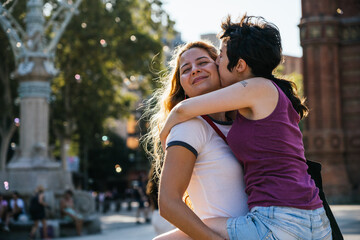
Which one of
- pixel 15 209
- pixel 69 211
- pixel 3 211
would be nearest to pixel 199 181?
pixel 3 211

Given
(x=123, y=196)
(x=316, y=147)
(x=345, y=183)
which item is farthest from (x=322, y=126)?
(x=123, y=196)

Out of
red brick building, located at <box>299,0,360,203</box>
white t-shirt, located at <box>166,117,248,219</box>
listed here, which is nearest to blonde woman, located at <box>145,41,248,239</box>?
white t-shirt, located at <box>166,117,248,219</box>

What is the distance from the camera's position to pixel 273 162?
2920 millimetres

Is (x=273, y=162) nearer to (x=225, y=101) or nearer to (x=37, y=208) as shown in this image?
(x=225, y=101)

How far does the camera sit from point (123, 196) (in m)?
84.0

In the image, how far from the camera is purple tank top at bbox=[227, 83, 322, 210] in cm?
289

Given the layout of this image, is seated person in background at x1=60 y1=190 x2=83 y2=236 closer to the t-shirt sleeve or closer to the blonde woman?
the blonde woman

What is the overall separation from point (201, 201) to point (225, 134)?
0.39m

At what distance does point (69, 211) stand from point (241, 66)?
1689 cm

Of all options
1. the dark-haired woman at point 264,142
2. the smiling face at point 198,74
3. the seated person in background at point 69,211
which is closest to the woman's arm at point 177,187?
the dark-haired woman at point 264,142

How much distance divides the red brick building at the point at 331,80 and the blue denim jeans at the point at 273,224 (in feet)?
67.3

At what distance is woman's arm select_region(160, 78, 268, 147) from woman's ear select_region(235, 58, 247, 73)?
0.44 ft

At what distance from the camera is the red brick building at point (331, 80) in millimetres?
22906

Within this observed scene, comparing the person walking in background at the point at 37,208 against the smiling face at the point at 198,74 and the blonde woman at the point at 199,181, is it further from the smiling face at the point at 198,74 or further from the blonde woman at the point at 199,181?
the blonde woman at the point at 199,181
